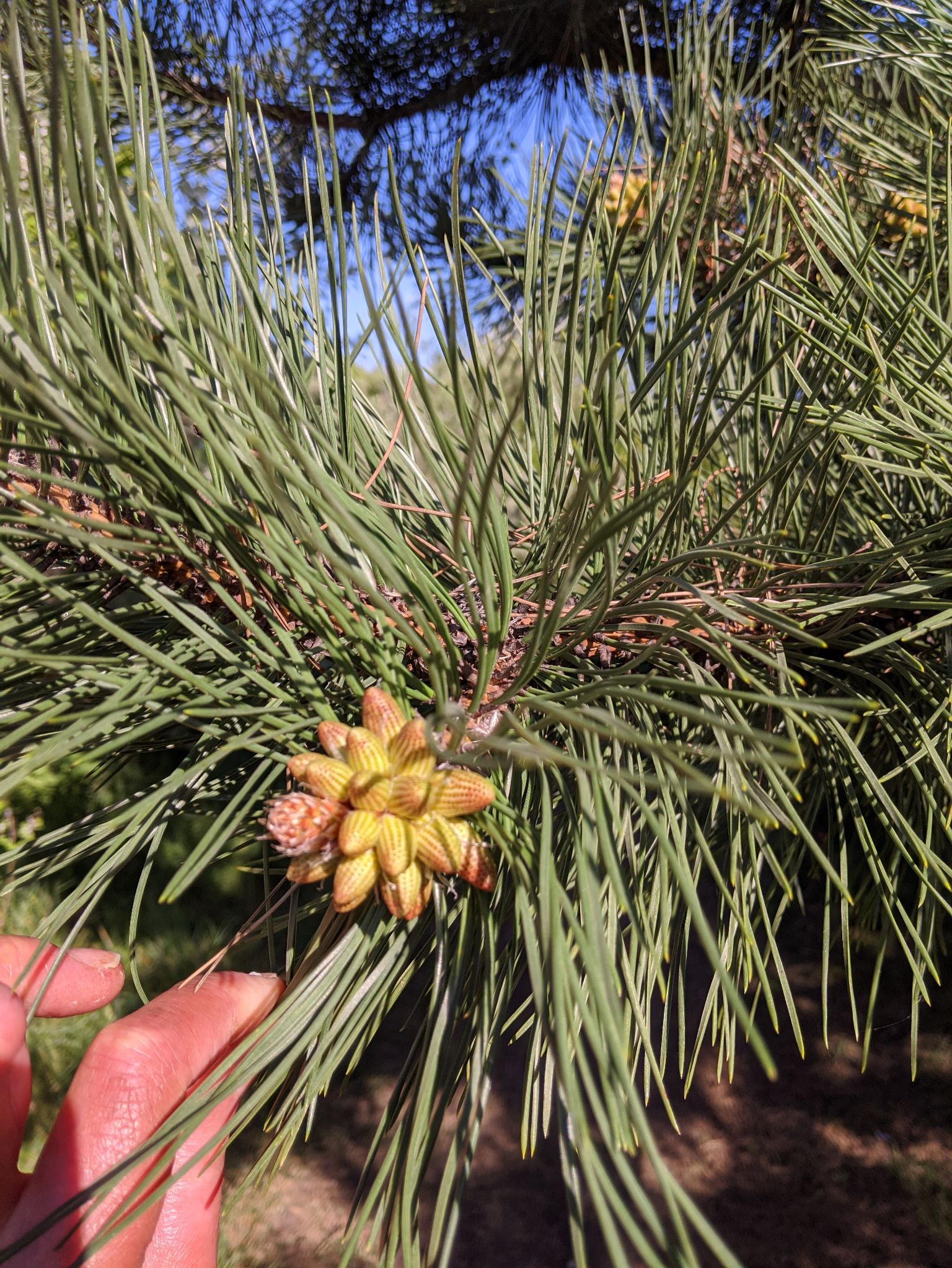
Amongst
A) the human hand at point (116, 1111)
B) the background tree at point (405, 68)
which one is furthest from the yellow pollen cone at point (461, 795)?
the background tree at point (405, 68)

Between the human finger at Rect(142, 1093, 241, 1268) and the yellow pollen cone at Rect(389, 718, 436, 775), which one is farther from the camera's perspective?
the human finger at Rect(142, 1093, 241, 1268)

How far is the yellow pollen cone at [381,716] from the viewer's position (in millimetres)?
290

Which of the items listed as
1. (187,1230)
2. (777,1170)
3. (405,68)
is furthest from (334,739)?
(777,1170)

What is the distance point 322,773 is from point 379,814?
0.02 m

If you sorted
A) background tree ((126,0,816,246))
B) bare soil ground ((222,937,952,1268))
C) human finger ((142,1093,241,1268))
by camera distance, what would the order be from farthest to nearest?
1. bare soil ground ((222,937,952,1268))
2. background tree ((126,0,816,246))
3. human finger ((142,1093,241,1268))

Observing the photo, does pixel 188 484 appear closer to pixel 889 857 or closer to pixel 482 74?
pixel 889 857

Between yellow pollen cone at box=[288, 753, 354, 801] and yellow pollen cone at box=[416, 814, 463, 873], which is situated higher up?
yellow pollen cone at box=[288, 753, 354, 801]

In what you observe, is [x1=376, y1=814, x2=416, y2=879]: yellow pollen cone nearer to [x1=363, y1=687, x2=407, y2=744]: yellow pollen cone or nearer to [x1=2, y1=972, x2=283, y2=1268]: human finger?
[x1=363, y1=687, x2=407, y2=744]: yellow pollen cone

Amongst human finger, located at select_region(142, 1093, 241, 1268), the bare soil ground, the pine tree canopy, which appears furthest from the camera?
the bare soil ground

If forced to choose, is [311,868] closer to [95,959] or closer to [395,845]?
[395,845]

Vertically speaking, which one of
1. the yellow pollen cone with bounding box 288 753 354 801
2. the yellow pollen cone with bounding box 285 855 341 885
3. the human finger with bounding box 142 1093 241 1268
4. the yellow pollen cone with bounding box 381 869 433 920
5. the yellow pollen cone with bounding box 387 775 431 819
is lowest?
the human finger with bounding box 142 1093 241 1268

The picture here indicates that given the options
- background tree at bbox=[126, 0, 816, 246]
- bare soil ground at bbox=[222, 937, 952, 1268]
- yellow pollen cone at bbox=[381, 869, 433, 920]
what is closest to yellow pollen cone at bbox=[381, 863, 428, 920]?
yellow pollen cone at bbox=[381, 869, 433, 920]

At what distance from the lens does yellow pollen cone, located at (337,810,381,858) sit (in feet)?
0.88

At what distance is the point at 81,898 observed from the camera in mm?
374
